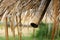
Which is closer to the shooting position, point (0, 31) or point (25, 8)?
point (25, 8)

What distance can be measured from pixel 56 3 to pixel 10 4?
0.37m

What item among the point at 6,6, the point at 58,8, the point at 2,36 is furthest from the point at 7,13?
the point at 2,36

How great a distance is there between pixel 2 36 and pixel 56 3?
756cm

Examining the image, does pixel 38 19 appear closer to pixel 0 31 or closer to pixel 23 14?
pixel 23 14

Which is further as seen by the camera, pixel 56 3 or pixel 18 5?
pixel 18 5

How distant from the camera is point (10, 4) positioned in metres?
1.70

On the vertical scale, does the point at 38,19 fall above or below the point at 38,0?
below

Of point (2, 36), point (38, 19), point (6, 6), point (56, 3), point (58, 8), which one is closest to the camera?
point (38, 19)

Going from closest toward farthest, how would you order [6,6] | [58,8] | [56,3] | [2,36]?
[56,3]
[58,8]
[6,6]
[2,36]

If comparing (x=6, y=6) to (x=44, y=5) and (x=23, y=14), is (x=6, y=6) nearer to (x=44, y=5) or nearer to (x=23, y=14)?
(x=23, y=14)

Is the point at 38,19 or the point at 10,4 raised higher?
the point at 10,4

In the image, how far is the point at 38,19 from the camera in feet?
4.20

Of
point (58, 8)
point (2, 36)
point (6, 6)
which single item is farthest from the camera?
point (2, 36)

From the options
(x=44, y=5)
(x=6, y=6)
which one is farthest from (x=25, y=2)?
(x=44, y=5)
